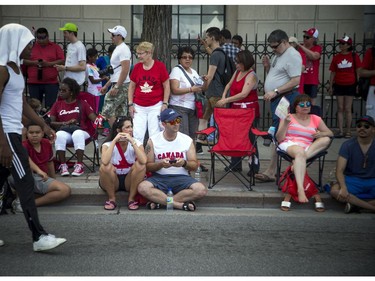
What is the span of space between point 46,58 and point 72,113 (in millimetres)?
2622

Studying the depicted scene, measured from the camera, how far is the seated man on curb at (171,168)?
789 cm

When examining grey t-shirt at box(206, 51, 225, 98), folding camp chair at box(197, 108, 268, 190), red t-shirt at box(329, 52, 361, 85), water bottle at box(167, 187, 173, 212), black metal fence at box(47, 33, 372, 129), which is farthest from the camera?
black metal fence at box(47, 33, 372, 129)

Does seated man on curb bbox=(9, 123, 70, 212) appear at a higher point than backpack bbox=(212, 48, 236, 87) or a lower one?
lower

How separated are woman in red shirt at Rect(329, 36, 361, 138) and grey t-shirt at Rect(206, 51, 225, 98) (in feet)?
11.3

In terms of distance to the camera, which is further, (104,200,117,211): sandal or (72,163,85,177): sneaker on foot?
(72,163,85,177): sneaker on foot

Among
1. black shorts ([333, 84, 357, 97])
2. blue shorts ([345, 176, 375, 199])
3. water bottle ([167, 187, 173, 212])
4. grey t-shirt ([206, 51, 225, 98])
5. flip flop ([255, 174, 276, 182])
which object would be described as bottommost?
water bottle ([167, 187, 173, 212])

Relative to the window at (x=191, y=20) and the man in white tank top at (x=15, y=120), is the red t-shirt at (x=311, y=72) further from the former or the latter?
the man in white tank top at (x=15, y=120)

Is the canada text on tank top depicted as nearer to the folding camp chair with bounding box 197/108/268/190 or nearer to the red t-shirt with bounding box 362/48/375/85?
the folding camp chair with bounding box 197/108/268/190

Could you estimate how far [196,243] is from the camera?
21.2 ft

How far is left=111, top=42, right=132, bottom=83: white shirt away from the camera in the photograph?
33.4 feet

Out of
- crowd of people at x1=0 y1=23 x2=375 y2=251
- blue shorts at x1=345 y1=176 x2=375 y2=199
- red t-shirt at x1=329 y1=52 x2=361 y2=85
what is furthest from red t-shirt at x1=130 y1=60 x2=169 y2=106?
red t-shirt at x1=329 y1=52 x2=361 y2=85

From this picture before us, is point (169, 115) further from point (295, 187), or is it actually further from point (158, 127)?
point (295, 187)

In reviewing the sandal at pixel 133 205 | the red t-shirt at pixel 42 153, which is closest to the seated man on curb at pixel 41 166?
the red t-shirt at pixel 42 153

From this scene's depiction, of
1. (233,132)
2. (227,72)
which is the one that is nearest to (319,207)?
(233,132)
